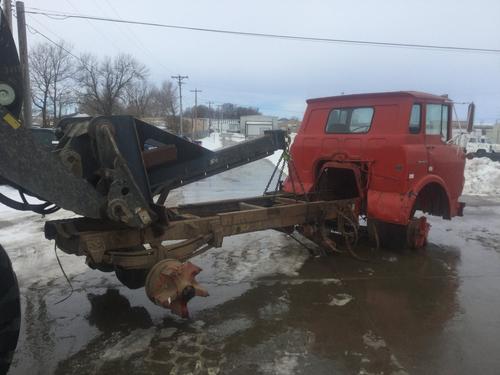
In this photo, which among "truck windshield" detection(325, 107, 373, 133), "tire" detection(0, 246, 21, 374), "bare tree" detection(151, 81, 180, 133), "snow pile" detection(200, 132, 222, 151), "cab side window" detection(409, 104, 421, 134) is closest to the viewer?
"tire" detection(0, 246, 21, 374)

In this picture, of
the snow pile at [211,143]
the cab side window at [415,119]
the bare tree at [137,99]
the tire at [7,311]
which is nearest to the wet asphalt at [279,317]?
→ the tire at [7,311]

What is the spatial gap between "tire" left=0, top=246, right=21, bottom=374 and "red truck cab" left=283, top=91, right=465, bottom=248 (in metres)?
3.99

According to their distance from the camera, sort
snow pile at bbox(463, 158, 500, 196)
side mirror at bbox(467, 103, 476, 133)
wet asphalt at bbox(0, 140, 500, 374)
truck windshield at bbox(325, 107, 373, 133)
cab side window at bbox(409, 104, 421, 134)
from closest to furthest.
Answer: wet asphalt at bbox(0, 140, 500, 374) → cab side window at bbox(409, 104, 421, 134) → truck windshield at bbox(325, 107, 373, 133) → side mirror at bbox(467, 103, 476, 133) → snow pile at bbox(463, 158, 500, 196)

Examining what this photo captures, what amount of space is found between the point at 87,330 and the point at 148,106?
77.6 metres

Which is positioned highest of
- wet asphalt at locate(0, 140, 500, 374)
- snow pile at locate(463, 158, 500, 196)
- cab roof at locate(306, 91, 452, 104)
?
cab roof at locate(306, 91, 452, 104)

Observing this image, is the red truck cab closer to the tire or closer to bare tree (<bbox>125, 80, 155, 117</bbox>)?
the tire

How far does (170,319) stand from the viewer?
4711 millimetres

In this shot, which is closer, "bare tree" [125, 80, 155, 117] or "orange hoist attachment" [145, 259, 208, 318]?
"orange hoist attachment" [145, 259, 208, 318]

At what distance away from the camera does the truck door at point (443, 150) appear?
7.05 metres

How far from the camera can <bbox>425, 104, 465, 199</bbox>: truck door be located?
23.1 feet

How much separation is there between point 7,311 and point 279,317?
8.74 feet

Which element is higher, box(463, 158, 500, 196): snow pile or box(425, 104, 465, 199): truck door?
box(425, 104, 465, 199): truck door

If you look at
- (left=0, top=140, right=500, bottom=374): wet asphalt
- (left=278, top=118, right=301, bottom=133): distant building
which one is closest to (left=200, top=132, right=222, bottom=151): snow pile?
(left=278, top=118, right=301, bottom=133): distant building

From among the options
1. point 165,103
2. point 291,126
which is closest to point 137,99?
point 165,103
